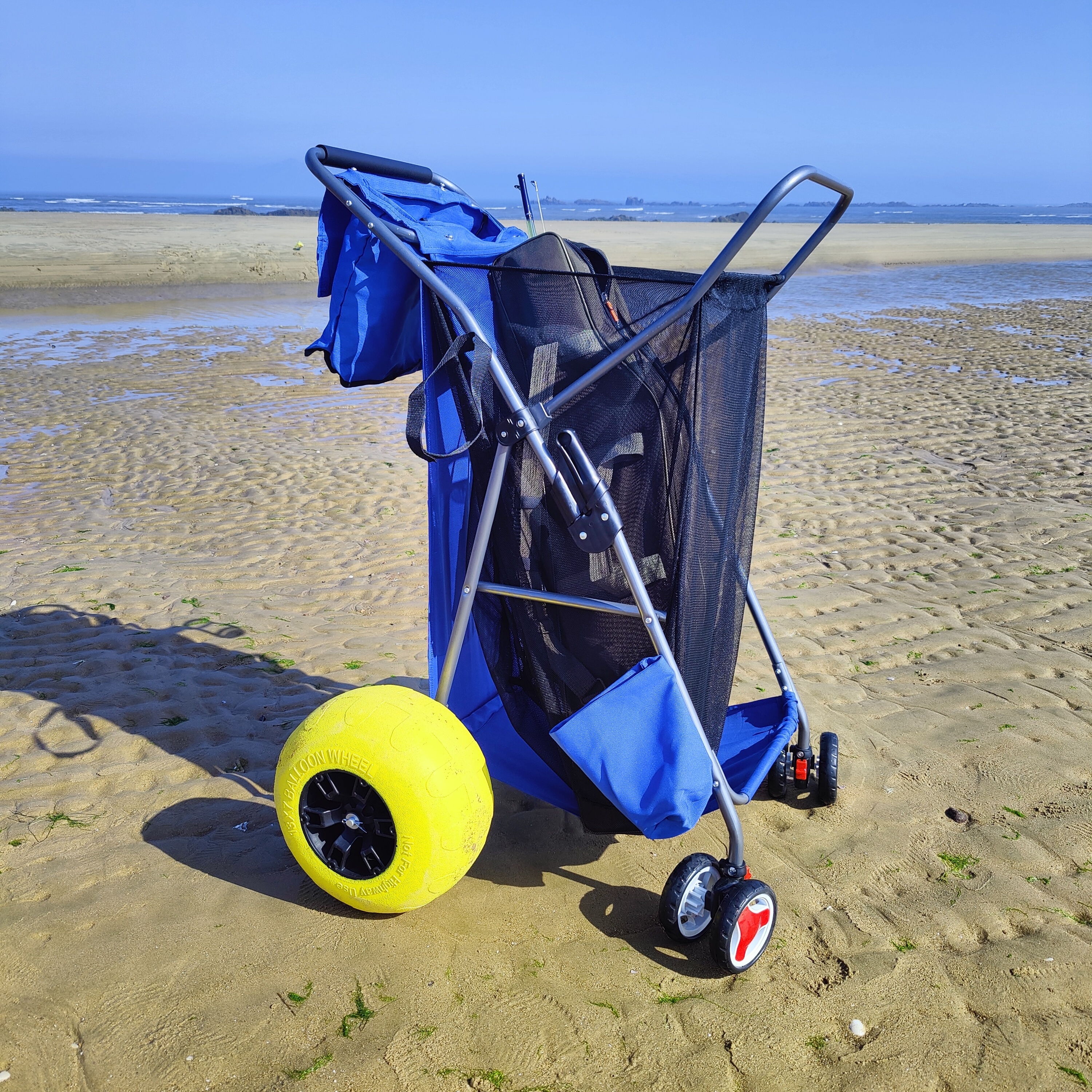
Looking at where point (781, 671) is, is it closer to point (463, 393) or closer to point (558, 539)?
point (558, 539)

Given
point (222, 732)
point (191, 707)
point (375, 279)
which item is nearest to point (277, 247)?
point (191, 707)

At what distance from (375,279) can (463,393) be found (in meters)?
0.50

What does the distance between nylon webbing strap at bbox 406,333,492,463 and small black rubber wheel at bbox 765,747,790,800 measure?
1731 mm

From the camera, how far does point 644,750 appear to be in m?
2.78

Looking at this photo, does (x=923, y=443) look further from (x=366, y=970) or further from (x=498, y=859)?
(x=366, y=970)

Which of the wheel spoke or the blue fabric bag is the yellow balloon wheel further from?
the blue fabric bag

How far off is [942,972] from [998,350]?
43.5 feet

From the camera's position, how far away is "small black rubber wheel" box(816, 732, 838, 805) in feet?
11.8

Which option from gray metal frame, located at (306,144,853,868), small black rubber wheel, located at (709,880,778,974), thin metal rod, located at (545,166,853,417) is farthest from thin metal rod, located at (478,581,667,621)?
small black rubber wheel, located at (709,880,778,974)

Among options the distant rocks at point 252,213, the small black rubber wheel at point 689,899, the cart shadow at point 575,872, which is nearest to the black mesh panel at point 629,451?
the small black rubber wheel at point 689,899

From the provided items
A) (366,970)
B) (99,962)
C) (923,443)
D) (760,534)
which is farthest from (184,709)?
(923,443)

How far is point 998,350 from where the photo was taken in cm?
1411

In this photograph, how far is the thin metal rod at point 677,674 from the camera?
2.80 m

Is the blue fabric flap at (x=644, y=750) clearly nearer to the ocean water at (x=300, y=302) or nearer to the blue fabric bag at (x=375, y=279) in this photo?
the blue fabric bag at (x=375, y=279)
